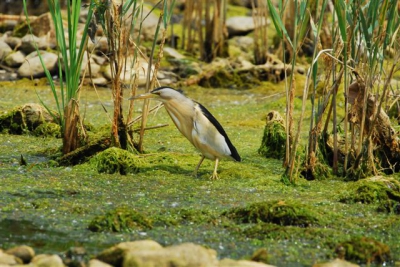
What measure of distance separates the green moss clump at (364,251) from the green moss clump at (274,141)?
2915 millimetres

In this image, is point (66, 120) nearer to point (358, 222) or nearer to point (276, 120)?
point (276, 120)

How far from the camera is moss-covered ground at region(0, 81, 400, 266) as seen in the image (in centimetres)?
480

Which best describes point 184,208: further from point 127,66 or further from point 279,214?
point 127,66

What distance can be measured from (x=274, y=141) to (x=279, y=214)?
8.04 ft

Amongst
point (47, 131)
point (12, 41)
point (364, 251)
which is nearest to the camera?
point (364, 251)

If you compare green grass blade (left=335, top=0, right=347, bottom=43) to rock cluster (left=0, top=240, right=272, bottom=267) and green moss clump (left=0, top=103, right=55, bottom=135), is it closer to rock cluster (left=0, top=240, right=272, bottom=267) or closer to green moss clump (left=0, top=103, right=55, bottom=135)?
rock cluster (left=0, top=240, right=272, bottom=267)

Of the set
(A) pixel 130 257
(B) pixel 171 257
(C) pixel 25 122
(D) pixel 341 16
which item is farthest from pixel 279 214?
(C) pixel 25 122

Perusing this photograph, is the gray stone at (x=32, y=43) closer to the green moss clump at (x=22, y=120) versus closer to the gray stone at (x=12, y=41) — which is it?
the gray stone at (x=12, y=41)

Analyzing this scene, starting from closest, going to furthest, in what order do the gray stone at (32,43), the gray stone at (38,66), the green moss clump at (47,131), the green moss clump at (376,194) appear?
the green moss clump at (376,194) < the green moss clump at (47,131) < the gray stone at (38,66) < the gray stone at (32,43)

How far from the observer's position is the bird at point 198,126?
663cm

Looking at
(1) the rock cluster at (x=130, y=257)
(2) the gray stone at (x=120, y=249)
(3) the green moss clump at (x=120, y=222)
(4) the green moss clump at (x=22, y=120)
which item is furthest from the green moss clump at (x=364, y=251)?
(4) the green moss clump at (x=22, y=120)

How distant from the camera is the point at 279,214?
5215 mm

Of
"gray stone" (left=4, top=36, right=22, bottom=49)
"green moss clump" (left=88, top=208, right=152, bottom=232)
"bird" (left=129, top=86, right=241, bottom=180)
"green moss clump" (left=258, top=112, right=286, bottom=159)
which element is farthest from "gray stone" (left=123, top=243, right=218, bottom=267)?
"gray stone" (left=4, top=36, right=22, bottom=49)

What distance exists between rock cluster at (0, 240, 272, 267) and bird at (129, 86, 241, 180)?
2.27 metres
